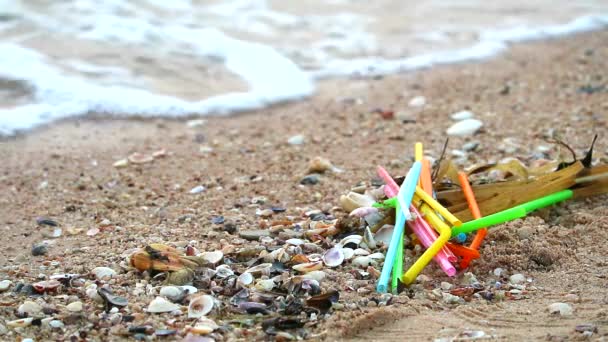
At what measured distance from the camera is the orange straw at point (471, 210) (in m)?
2.75

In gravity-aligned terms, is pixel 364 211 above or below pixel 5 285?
above

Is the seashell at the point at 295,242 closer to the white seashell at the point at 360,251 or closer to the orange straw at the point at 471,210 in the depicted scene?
the white seashell at the point at 360,251

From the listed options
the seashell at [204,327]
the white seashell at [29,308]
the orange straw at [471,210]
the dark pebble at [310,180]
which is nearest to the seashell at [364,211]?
the orange straw at [471,210]

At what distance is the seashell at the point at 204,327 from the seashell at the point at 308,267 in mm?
449

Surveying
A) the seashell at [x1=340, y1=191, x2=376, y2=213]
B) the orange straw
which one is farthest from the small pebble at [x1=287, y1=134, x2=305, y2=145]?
the orange straw

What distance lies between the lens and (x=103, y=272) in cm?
275

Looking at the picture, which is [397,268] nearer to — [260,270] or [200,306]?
[260,270]

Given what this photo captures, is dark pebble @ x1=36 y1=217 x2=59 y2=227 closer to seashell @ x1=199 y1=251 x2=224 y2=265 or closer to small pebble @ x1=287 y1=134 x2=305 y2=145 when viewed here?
seashell @ x1=199 y1=251 x2=224 y2=265

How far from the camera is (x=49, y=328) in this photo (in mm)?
2395

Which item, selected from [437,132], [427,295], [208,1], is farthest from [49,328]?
[208,1]

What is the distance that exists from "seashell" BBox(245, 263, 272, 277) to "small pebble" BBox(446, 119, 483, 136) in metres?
2.16

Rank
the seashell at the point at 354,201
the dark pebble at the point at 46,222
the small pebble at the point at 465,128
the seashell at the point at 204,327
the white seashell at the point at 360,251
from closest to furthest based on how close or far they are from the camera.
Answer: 1. the seashell at the point at 204,327
2. the white seashell at the point at 360,251
3. the seashell at the point at 354,201
4. the dark pebble at the point at 46,222
5. the small pebble at the point at 465,128

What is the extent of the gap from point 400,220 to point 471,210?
1.25 feet

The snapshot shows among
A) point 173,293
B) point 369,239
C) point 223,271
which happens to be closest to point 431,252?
point 369,239
